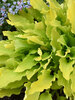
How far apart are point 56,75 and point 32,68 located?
303 mm

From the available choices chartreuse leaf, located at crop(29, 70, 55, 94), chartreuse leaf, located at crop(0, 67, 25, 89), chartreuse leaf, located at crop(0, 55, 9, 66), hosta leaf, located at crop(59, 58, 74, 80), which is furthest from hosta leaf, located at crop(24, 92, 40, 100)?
chartreuse leaf, located at crop(0, 55, 9, 66)

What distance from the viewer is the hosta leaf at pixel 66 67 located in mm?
2083

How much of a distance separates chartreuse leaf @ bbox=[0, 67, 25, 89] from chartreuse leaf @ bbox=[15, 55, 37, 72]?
71 millimetres

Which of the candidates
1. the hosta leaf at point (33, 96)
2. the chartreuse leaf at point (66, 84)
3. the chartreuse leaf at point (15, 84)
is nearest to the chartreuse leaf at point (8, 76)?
the chartreuse leaf at point (15, 84)

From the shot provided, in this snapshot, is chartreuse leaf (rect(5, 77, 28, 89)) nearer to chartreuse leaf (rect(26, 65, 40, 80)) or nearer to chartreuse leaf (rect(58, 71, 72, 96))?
chartreuse leaf (rect(26, 65, 40, 80))

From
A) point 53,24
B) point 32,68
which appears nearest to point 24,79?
point 32,68

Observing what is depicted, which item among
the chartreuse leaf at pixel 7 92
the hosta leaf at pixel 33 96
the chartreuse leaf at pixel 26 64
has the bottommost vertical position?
the chartreuse leaf at pixel 7 92

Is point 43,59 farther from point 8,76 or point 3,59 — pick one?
point 3,59

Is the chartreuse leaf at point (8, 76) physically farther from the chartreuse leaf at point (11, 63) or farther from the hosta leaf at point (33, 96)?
the hosta leaf at point (33, 96)

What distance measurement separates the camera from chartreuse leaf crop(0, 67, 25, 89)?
2.28 meters

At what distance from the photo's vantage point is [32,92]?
2.11 metres

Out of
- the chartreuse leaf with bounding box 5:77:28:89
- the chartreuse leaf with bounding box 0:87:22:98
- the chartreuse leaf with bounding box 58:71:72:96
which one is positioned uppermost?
the chartreuse leaf with bounding box 58:71:72:96

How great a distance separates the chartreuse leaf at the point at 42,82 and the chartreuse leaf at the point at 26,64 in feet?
0.65

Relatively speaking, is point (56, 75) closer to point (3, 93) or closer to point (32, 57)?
point (32, 57)
